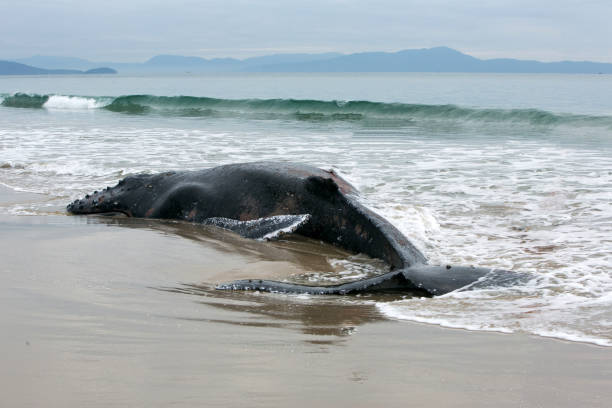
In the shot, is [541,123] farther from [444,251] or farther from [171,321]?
[171,321]

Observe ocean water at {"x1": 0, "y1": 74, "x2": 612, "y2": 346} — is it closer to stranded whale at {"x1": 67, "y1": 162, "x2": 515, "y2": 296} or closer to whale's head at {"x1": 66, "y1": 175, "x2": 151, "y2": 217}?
stranded whale at {"x1": 67, "y1": 162, "x2": 515, "y2": 296}

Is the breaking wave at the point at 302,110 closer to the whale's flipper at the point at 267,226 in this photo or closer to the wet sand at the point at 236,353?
the whale's flipper at the point at 267,226

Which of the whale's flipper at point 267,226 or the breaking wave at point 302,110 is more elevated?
the breaking wave at point 302,110

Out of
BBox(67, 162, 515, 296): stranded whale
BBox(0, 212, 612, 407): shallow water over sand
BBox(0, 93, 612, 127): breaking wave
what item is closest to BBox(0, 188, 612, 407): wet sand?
BBox(0, 212, 612, 407): shallow water over sand

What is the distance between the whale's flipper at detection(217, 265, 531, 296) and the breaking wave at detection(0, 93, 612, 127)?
1859 cm

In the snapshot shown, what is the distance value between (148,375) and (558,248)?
4.03 m

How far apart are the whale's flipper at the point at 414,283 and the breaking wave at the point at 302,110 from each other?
18.6m

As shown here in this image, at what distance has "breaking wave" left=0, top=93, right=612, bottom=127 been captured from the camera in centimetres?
2395

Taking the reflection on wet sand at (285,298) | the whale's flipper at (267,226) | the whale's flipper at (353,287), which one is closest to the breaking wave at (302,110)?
the whale's flipper at (267,226)

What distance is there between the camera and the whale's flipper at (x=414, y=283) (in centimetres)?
408

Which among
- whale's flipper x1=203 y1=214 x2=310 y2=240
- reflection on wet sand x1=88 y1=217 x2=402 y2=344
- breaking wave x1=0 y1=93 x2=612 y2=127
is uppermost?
breaking wave x1=0 y1=93 x2=612 y2=127

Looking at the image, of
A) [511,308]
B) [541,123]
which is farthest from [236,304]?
[541,123]

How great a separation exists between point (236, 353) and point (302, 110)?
31.3m

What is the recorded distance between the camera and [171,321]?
3.45 metres
